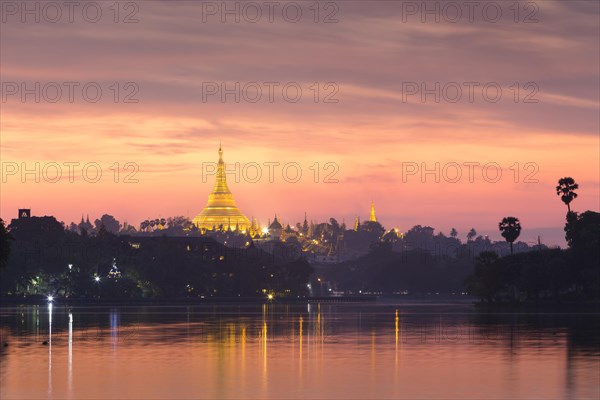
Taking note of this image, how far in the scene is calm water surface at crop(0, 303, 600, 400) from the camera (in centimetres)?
5166

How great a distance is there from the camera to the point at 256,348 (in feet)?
260

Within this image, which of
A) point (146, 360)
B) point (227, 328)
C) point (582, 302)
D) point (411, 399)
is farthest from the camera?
point (582, 302)

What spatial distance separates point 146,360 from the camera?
67.8 meters

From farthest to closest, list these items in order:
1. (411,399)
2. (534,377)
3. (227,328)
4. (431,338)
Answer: (227,328), (431,338), (534,377), (411,399)

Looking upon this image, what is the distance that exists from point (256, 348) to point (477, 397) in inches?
1243

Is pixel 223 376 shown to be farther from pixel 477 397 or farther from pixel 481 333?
pixel 481 333

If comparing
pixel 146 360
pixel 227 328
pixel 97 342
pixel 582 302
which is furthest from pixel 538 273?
pixel 146 360

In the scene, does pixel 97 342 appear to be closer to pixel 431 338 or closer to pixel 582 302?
pixel 431 338

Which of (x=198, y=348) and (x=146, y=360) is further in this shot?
(x=198, y=348)

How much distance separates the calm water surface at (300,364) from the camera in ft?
169

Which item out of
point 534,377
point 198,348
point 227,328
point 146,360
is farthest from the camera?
point 227,328

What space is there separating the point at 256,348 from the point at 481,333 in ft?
89.3

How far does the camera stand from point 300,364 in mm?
65562

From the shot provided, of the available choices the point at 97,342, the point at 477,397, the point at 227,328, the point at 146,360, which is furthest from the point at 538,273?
the point at 477,397
